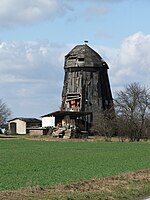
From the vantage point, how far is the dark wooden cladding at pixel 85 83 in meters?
101

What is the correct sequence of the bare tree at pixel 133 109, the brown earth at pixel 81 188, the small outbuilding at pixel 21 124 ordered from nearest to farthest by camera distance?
the brown earth at pixel 81 188
the bare tree at pixel 133 109
the small outbuilding at pixel 21 124

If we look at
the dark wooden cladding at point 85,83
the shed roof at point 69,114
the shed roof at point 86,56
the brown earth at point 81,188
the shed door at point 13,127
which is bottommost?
the brown earth at point 81,188

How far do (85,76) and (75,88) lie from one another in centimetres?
307

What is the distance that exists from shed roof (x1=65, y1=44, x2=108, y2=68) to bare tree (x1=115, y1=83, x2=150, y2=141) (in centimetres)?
1294

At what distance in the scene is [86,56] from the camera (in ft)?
342

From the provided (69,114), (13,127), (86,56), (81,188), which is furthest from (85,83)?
(81,188)

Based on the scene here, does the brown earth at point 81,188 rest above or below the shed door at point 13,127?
below

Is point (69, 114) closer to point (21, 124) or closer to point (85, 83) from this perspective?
point (85, 83)

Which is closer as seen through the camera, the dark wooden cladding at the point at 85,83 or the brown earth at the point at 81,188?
the brown earth at the point at 81,188

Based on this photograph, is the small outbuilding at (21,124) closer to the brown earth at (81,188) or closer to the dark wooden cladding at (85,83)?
the dark wooden cladding at (85,83)

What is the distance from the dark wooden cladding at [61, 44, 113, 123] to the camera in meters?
101

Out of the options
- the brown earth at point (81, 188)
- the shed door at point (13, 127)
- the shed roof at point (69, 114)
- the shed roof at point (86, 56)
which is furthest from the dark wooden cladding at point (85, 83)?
the brown earth at point (81, 188)

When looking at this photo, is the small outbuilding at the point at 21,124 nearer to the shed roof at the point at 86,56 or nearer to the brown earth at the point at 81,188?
the shed roof at the point at 86,56

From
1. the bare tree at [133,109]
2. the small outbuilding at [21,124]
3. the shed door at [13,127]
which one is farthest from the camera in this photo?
the shed door at [13,127]
